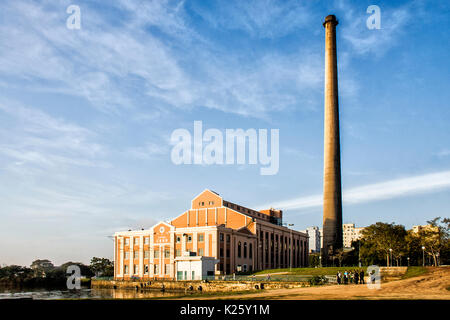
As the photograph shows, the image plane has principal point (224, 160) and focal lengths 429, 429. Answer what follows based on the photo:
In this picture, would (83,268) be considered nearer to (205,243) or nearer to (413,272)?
(205,243)

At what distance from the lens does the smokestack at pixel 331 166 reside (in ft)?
299

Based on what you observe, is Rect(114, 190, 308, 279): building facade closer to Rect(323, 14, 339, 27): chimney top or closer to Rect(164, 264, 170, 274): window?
Rect(164, 264, 170, 274): window

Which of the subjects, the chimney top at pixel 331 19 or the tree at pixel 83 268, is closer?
the chimney top at pixel 331 19

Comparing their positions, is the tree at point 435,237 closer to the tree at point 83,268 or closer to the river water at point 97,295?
the river water at point 97,295

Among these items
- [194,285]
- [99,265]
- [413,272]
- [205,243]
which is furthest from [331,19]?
[99,265]

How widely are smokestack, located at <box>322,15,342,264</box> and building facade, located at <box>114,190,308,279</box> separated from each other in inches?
683

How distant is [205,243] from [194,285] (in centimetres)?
1659

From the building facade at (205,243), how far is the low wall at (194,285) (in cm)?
419

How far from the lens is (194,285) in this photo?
7256cm

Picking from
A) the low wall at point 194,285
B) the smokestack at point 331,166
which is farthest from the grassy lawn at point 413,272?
the smokestack at point 331,166

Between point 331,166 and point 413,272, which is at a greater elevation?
point 331,166

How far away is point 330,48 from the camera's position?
9675 cm
